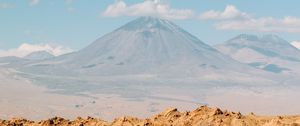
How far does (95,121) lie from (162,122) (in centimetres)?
857

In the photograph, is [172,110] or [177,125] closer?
[177,125]

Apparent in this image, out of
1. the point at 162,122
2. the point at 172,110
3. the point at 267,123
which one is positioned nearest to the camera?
the point at 267,123

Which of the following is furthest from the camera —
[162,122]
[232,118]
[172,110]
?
[172,110]

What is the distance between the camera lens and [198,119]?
2331 inches

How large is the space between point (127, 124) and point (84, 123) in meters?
7.57

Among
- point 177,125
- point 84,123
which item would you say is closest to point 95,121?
point 84,123

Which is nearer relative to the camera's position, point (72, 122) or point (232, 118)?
point (232, 118)

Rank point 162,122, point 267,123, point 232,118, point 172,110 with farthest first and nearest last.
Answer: point 172,110 → point 162,122 → point 232,118 → point 267,123

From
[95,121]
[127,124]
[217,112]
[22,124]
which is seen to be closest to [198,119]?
[217,112]

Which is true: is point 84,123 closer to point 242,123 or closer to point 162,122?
point 162,122

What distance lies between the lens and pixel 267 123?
54.2 m

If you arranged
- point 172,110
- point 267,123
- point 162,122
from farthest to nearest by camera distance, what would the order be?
point 172,110 → point 162,122 → point 267,123

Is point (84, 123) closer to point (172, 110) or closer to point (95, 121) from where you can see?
point (95, 121)

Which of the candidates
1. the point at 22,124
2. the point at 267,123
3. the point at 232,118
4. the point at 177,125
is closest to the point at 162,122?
the point at 177,125
